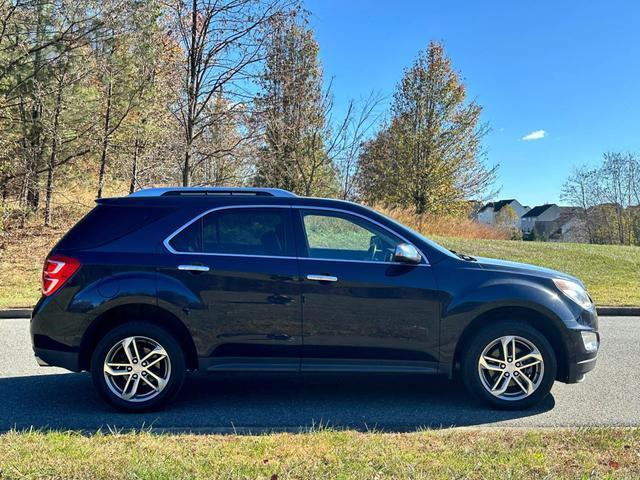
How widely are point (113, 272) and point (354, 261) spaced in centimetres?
209

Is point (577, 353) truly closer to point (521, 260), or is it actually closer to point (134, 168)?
point (521, 260)

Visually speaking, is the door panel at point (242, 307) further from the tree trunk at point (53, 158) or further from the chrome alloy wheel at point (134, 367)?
the tree trunk at point (53, 158)

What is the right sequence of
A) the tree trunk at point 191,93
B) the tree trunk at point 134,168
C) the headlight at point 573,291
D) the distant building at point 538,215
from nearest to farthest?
the headlight at point 573,291 → the tree trunk at point 191,93 → the tree trunk at point 134,168 → the distant building at point 538,215

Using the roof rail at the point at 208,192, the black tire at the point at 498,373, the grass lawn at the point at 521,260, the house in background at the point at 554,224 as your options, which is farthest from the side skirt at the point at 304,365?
the house in background at the point at 554,224

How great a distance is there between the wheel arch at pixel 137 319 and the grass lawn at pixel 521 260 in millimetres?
6112

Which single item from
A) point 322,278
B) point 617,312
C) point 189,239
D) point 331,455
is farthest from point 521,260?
point 331,455

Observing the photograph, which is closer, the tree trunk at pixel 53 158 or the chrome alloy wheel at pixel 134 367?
the chrome alloy wheel at pixel 134 367

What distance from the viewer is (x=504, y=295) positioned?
14.6ft

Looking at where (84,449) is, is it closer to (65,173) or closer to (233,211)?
(233,211)

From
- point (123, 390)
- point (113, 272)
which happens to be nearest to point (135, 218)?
point (113, 272)

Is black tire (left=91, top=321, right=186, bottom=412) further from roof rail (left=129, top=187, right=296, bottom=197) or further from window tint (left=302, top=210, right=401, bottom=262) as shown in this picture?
window tint (left=302, top=210, right=401, bottom=262)

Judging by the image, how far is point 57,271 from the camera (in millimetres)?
4414

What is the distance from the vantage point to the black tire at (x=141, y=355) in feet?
14.4

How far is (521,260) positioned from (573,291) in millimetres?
12762
